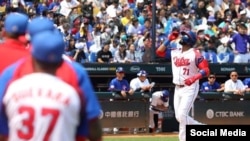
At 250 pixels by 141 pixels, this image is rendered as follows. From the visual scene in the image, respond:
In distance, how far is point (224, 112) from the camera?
1739 centimetres

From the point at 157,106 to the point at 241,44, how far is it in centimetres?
415

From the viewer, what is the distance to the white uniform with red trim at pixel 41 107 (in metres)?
3.98

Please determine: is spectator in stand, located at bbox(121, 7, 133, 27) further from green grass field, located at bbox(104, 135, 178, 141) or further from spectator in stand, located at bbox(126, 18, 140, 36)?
green grass field, located at bbox(104, 135, 178, 141)

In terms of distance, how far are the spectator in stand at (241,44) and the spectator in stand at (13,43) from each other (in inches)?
556

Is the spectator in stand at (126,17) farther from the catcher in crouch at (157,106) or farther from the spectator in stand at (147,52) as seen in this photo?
the catcher in crouch at (157,106)

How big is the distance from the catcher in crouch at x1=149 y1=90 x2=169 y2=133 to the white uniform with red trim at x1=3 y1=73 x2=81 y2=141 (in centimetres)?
1266

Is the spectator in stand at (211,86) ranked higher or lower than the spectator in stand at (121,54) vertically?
lower

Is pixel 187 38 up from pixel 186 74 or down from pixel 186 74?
up

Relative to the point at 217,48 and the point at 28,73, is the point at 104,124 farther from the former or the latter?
the point at 28,73

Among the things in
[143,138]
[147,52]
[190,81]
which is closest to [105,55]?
[147,52]

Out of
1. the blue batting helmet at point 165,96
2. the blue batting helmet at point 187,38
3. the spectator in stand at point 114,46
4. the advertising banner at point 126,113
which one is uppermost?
the blue batting helmet at point 187,38

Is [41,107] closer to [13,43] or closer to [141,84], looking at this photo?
[13,43]

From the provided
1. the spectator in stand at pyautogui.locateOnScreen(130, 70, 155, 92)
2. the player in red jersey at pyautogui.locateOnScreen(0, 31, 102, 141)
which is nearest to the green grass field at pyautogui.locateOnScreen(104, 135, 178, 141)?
the spectator in stand at pyautogui.locateOnScreen(130, 70, 155, 92)

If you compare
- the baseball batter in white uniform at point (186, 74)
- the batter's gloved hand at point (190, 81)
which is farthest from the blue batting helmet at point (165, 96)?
the batter's gloved hand at point (190, 81)
